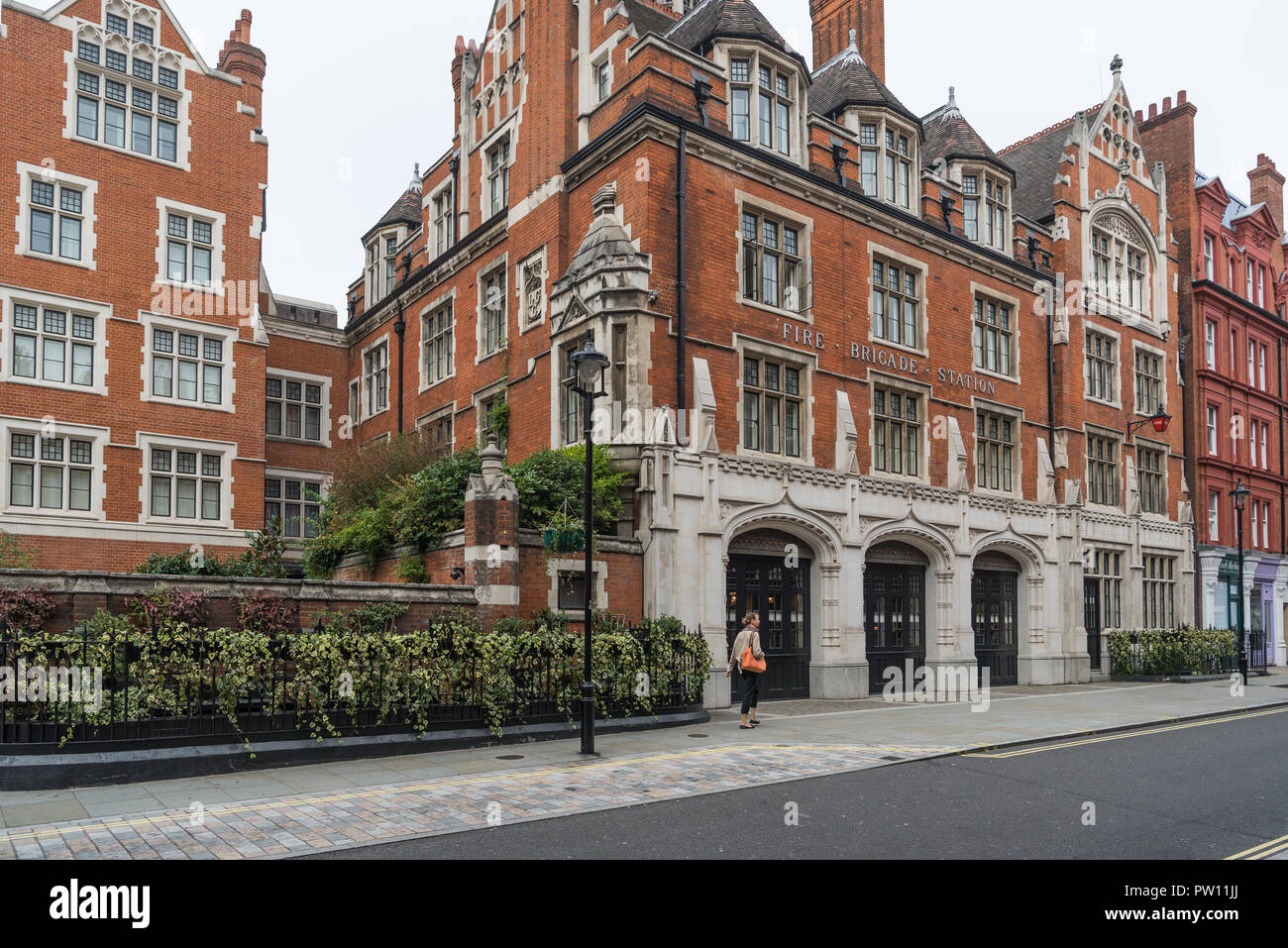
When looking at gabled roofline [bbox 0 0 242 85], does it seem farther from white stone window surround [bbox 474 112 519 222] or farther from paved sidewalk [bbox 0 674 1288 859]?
paved sidewalk [bbox 0 674 1288 859]

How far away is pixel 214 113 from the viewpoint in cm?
2669

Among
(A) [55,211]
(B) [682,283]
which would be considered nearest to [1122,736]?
(B) [682,283]

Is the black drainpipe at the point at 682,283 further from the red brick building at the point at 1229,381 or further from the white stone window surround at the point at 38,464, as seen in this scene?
the red brick building at the point at 1229,381

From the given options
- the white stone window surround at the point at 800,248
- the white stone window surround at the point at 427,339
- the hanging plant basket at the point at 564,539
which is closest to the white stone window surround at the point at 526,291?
the white stone window surround at the point at 427,339

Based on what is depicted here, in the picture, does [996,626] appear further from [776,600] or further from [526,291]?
[526,291]

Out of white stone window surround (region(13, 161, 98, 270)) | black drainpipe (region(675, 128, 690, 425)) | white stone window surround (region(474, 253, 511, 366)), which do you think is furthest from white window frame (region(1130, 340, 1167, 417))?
white stone window surround (region(13, 161, 98, 270))

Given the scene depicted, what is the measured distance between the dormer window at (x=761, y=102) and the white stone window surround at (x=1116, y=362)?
13169 millimetres

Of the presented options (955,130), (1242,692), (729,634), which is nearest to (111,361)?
(729,634)

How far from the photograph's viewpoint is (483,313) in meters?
26.0

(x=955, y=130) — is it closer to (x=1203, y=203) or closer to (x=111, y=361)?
(x=1203, y=203)

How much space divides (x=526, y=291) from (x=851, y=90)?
9930 millimetres

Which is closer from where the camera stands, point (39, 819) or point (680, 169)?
point (39, 819)

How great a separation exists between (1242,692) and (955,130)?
17201 millimetres

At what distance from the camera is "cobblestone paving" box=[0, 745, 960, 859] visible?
7855mm
